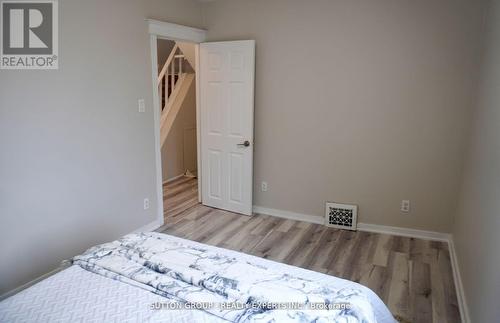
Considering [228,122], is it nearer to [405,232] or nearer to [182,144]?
[182,144]

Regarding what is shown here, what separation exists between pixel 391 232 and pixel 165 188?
3.21 m

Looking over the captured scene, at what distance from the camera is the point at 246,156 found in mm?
3988

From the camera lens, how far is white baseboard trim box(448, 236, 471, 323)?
2209 mm

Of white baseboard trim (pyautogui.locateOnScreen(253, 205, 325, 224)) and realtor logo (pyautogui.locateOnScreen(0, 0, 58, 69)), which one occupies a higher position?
realtor logo (pyautogui.locateOnScreen(0, 0, 58, 69))

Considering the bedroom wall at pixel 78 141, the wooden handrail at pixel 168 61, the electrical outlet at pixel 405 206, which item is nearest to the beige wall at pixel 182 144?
the wooden handrail at pixel 168 61

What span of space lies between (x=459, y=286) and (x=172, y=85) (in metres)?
4.74

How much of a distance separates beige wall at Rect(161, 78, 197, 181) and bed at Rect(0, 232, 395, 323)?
145 inches

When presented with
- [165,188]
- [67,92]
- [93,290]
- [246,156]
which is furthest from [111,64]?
[165,188]

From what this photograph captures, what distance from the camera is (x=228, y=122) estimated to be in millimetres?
4035

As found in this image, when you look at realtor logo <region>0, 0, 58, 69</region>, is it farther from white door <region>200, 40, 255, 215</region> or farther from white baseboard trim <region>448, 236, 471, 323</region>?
white baseboard trim <region>448, 236, 471, 323</region>

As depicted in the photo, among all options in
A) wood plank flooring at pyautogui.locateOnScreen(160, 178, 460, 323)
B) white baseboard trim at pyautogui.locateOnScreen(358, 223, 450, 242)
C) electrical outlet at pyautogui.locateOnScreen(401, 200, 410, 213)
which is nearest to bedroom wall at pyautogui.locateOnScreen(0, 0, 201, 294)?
wood plank flooring at pyautogui.locateOnScreen(160, 178, 460, 323)

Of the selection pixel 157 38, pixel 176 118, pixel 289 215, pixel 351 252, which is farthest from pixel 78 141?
pixel 176 118

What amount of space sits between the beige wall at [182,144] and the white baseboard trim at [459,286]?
402 cm

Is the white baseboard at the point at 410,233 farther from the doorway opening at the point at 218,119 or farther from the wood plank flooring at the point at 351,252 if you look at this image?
the doorway opening at the point at 218,119
